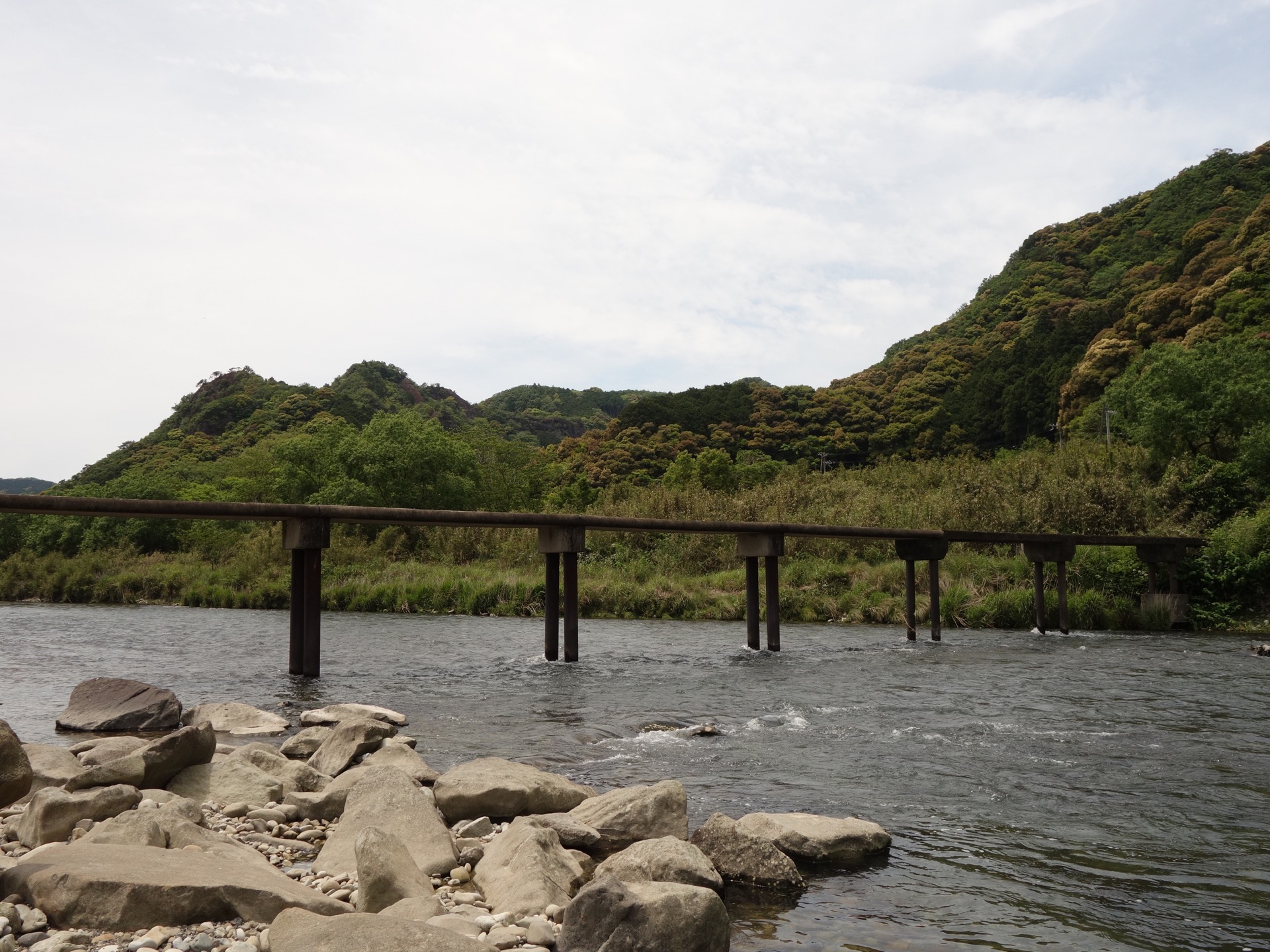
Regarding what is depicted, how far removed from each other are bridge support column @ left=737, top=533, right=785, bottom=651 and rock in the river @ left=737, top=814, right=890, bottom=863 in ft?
39.5

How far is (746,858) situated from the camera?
18.3 ft

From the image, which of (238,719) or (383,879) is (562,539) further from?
(383,879)

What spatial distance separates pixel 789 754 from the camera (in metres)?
8.88

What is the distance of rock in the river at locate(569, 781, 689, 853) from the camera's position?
6059 mm

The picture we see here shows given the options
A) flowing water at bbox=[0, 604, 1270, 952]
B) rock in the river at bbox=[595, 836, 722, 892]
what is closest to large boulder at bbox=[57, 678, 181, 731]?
flowing water at bbox=[0, 604, 1270, 952]

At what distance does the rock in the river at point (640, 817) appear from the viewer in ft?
19.9

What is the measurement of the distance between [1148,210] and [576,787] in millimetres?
79186

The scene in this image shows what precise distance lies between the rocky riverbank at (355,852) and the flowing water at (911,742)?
49 centimetres

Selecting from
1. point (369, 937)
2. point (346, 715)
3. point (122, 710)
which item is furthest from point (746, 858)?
point (122, 710)

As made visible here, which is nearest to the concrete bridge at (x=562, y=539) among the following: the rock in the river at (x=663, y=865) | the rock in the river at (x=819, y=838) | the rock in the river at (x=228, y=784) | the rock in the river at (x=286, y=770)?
the rock in the river at (x=286, y=770)

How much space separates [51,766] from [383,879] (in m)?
3.56

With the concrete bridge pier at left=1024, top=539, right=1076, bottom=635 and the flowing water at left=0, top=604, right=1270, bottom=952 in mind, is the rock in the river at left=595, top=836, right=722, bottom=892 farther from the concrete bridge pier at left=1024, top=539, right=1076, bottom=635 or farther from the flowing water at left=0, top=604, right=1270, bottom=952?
the concrete bridge pier at left=1024, top=539, right=1076, bottom=635

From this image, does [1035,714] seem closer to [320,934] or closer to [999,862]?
[999,862]

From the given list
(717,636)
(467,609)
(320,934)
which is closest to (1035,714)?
(320,934)
